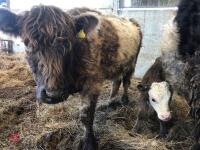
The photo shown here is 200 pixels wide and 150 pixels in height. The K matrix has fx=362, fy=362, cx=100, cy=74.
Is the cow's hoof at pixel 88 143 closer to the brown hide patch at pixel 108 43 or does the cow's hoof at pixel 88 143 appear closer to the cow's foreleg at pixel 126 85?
the brown hide patch at pixel 108 43

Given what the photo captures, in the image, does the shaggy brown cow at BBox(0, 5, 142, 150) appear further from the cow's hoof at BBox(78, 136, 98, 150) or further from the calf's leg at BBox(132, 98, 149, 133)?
the calf's leg at BBox(132, 98, 149, 133)

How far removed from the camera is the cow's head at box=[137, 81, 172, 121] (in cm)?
438

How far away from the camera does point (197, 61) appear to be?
12.5 feet

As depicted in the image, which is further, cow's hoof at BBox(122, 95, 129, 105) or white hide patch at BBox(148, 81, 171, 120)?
cow's hoof at BBox(122, 95, 129, 105)

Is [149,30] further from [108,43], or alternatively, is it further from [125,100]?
[108,43]

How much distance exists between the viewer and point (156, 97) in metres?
4.50

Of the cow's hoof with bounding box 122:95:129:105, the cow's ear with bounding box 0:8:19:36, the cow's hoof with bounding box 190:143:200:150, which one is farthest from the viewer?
the cow's hoof with bounding box 122:95:129:105

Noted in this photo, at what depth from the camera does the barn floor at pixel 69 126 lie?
13.8 ft

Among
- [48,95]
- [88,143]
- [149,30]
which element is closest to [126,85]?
[149,30]

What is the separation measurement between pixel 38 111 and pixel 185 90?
2.09m

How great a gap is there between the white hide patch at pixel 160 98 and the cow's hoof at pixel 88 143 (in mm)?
863

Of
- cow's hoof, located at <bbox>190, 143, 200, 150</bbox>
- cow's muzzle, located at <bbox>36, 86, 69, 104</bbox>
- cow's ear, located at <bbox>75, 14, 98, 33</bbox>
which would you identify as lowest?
cow's hoof, located at <bbox>190, 143, 200, 150</bbox>

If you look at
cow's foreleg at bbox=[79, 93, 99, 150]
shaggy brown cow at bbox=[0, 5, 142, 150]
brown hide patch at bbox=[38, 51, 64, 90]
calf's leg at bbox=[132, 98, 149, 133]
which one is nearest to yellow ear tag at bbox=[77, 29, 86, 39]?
shaggy brown cow at bbox=[0, 5, 142, 150]

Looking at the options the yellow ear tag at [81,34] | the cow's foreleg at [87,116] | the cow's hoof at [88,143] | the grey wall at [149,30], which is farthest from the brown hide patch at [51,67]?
the grey wall at [149,30]
